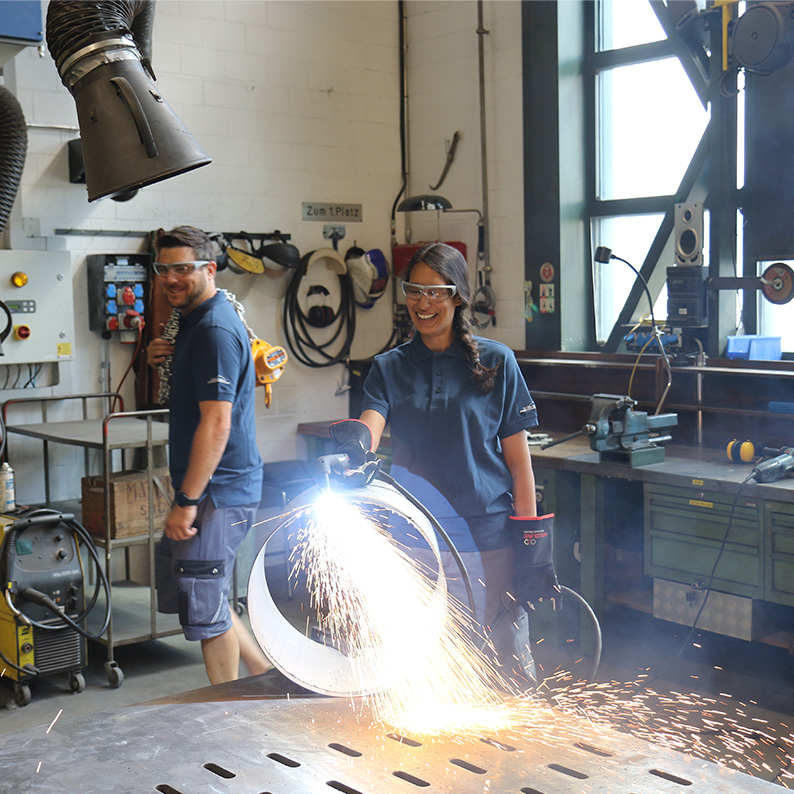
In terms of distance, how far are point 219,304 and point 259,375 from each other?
3.33ft

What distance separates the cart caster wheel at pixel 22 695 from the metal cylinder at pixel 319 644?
2.13 m

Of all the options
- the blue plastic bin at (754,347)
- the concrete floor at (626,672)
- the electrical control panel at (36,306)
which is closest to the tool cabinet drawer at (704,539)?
the concrete floor at (626,672)

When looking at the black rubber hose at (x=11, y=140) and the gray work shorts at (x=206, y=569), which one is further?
the gray work shorts at (x=206, y=569)

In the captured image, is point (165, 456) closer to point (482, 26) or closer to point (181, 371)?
point (181, 371)

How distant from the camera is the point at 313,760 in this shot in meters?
1.42

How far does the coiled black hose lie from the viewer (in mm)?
5074

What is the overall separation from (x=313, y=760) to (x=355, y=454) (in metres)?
0.56

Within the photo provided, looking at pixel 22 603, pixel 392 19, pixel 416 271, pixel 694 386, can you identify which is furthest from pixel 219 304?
pixel 392 19

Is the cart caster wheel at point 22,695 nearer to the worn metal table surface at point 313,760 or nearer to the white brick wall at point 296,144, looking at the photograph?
the white brick wall at point 296,144

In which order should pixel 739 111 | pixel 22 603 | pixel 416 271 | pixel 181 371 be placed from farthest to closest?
pixel 739 111 → pixel 22 603 → pixel 181 371 → pixel 416 271

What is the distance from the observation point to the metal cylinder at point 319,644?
151 centimetres

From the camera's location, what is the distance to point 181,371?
9.16 feet

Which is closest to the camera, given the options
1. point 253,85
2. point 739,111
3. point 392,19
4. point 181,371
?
point 181,371

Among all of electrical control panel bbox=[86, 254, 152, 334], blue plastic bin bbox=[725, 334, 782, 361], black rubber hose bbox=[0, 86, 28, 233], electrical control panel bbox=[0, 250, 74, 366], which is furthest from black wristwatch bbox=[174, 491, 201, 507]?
blue plastic bin bbox=[725, 334, 782, 361]
